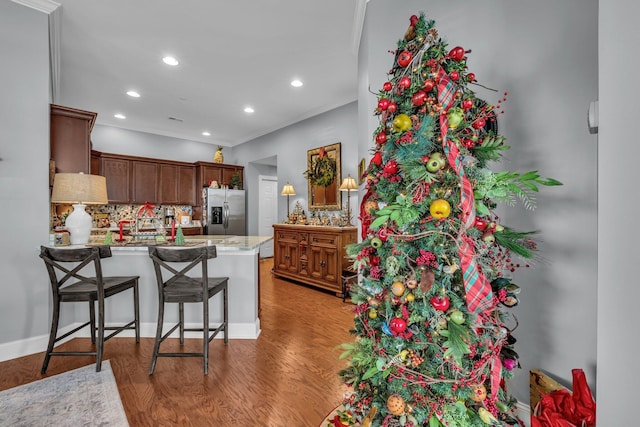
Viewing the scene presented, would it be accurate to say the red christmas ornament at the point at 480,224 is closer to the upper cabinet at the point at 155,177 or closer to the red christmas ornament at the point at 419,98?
the red christmas ornament at the point at 419,98

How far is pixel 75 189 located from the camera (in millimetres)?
2426

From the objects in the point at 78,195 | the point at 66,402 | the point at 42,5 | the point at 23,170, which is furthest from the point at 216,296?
the point at 42,5

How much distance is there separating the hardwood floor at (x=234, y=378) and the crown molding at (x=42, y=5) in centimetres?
290

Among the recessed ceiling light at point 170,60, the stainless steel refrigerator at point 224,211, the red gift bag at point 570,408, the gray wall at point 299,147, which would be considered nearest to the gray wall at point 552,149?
the red gift bag at point 570,408

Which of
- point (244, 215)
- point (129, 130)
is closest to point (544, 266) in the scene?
point (244, 215)

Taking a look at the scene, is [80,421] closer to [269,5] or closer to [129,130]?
[269,5]

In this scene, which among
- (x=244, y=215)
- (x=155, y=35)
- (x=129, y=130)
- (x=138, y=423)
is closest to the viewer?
(x=138, y=423)

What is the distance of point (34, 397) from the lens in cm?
183

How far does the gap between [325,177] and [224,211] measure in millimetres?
2657

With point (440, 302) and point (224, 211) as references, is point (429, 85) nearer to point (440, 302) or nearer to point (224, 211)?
point (440, 302)

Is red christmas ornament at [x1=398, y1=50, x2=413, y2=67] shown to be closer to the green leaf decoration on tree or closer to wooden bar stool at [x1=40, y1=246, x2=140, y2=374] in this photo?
the green leaf decoration on tree

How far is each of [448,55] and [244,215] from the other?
5900mm

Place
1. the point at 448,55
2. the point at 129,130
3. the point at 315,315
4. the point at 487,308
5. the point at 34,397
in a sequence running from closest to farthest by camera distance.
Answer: the point at 487,308
the point at 448,55
the point at 34,397
the point at 315,315
the point at 129,130

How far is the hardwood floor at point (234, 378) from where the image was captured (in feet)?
5.50
